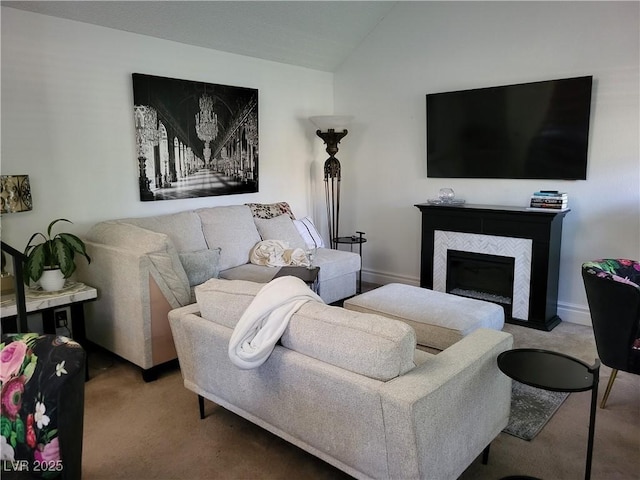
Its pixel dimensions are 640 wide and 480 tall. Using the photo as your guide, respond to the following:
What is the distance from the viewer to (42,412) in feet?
4.58

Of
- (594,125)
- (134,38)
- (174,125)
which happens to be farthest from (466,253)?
(134,38)

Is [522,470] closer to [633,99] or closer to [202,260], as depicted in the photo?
[202,260]

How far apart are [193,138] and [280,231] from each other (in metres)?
1.11

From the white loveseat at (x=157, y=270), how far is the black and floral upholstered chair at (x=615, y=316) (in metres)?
2.14

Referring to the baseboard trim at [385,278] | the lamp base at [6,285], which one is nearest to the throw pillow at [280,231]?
the baseboard trim at [385,278]

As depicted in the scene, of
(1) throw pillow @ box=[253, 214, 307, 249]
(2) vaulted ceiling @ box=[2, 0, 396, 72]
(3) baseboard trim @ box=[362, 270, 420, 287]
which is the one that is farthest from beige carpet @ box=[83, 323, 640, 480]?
(2) vaulted ceiling @ box=[2, 0, 396, 72]

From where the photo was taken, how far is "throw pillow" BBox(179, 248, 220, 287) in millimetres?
3434

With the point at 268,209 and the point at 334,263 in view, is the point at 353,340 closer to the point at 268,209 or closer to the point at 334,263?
the point at 334,263

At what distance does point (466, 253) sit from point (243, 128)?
7.76ft

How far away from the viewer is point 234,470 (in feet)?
7.22

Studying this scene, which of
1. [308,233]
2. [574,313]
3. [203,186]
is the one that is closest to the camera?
[574,313]

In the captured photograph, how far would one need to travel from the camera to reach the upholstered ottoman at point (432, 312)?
2912mm

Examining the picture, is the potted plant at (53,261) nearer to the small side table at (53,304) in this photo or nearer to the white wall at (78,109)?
the small side table at (53,304)

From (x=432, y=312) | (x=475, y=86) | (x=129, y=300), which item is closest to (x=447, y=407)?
(x=432, y=312)
